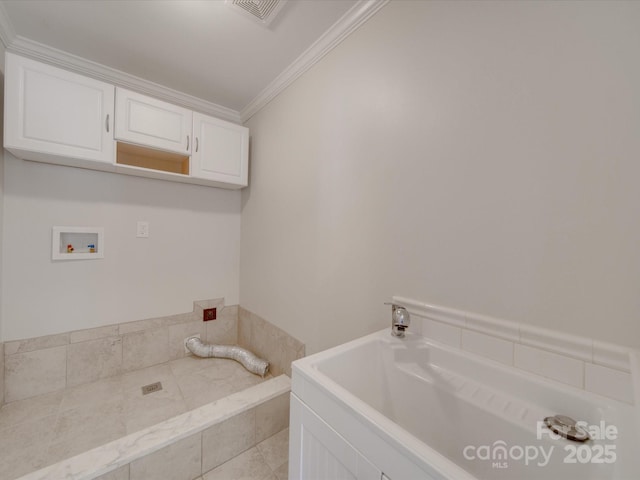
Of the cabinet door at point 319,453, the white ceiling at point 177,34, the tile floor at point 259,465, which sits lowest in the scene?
the tile floor at point 259,465

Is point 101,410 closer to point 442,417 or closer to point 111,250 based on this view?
point 111,250

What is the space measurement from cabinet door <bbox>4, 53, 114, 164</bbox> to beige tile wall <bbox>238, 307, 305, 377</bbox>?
4.96 ft

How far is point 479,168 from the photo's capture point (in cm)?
83

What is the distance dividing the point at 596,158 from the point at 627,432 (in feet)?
2.06

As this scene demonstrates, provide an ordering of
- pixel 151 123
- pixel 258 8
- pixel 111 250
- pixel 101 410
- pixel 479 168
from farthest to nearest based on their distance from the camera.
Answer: pixel 111 250, pixel 151 123, pixel 101 410, pixel 258 8, pixel 479 168

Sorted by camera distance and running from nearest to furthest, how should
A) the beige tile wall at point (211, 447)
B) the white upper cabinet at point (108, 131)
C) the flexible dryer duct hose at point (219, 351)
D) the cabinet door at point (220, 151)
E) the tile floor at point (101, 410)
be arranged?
the beige tile wall at point (211, 447) < the tile floor at point (101, 410) < the white upper cabinet at point (108, 131) < the cabinet door at point (220, 151) < the flexible dryer duct hose at point (219, 351)

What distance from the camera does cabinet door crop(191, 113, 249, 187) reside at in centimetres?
181

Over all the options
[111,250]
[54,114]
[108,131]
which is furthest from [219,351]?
[54,114]

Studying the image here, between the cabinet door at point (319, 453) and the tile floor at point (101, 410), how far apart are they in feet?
2.26

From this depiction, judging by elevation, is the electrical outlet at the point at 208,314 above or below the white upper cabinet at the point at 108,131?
below

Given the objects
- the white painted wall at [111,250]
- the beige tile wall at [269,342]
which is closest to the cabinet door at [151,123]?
the white painted wall at [111,250]

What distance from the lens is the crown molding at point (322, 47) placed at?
118 centimetres

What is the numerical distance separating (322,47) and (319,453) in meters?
1.86

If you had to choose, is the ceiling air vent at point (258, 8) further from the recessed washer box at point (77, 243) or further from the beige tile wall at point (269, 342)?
the beige tile wall at point (269, 342)
